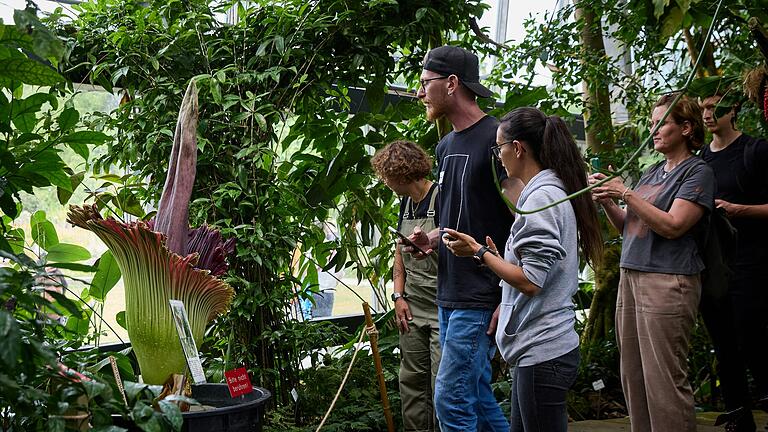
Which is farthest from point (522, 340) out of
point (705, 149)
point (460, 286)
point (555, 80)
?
point (555, 80)

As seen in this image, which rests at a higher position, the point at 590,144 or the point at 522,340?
the point at 590,144

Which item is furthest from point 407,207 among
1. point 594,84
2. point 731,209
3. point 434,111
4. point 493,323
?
point 594,84

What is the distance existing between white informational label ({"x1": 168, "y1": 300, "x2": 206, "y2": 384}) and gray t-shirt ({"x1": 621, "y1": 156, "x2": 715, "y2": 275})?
1438mm

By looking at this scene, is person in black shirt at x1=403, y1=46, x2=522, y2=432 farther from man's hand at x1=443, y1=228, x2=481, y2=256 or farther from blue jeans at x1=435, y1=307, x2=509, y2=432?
man's hand at x1=443, y1=228, x2=481, y2=256

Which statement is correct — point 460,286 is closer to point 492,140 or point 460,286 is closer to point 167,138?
point 492,140

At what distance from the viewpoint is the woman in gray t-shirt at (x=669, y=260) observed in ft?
8.41

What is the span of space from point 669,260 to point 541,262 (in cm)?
81

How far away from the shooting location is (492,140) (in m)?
2.53

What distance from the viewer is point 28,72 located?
59.7 inches

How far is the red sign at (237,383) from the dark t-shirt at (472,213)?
67 cm

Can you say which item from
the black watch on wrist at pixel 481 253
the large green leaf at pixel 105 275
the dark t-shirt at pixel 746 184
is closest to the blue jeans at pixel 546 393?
the black watch on wrist at pixel 481 253

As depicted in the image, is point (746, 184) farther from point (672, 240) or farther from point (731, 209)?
point (672, 240)

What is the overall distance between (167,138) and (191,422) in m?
1.47

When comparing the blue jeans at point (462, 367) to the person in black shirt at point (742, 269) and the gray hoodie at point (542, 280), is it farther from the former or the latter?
the person in black shirt at point (742, 269)
